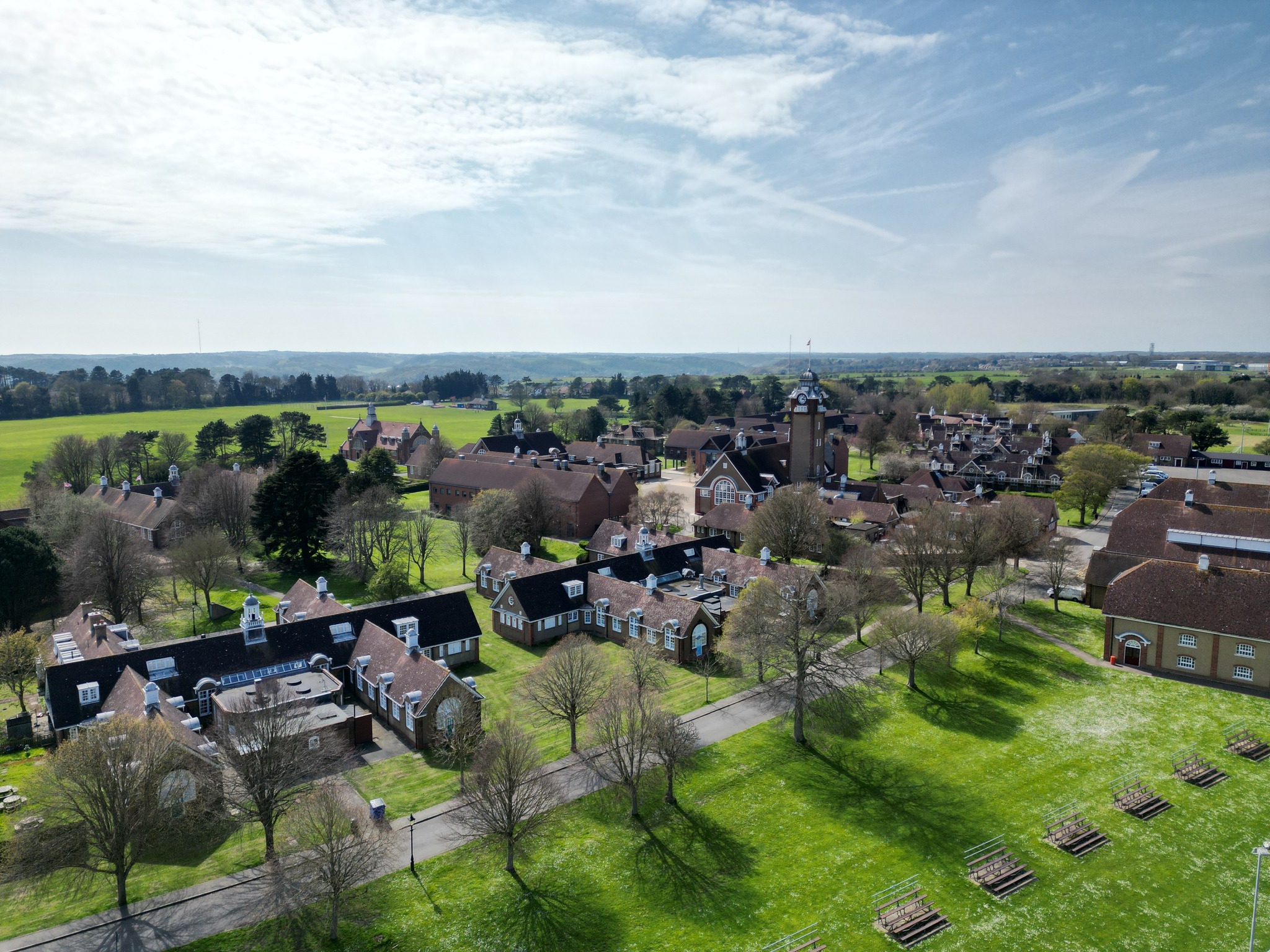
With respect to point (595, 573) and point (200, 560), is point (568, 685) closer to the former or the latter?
point (595, 573)

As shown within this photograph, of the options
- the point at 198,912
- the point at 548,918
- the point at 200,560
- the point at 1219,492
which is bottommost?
the point at 548,918

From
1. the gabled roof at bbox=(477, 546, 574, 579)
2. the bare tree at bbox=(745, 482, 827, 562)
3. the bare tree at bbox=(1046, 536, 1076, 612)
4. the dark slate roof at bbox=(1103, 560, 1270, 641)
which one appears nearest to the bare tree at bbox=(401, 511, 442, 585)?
the gabled roof at bbox=(477, 546, 574, 579)

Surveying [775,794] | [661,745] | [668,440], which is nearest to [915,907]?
[775,794]

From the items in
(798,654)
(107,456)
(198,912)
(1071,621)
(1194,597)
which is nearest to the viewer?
(198,912)

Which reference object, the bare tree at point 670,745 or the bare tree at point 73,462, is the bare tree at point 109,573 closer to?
the bare tree at point 670,745

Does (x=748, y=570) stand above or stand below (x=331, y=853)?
above

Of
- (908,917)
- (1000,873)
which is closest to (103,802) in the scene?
(908,917)

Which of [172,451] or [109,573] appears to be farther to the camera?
[172,451]
